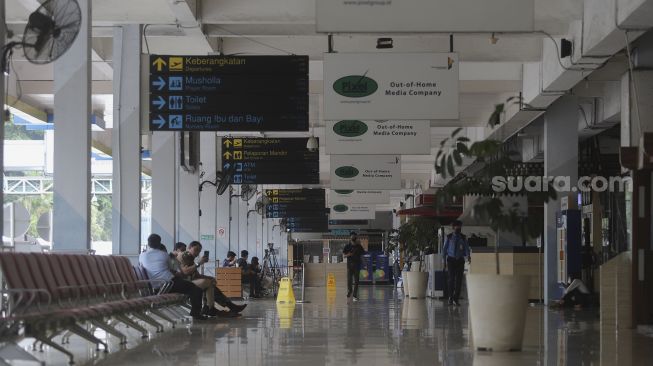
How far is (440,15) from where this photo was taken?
8.83 metres

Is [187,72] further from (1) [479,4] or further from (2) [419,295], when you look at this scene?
(2) [419,295]

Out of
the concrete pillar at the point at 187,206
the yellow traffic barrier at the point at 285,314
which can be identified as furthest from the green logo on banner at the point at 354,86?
the concrete pillar at the point at 187,206

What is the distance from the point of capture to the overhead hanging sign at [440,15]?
8.69 m

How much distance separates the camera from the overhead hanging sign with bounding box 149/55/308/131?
12477mm

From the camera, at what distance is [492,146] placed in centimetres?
870

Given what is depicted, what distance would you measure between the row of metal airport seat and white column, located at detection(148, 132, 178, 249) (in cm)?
416

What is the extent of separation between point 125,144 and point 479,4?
6.28 meters

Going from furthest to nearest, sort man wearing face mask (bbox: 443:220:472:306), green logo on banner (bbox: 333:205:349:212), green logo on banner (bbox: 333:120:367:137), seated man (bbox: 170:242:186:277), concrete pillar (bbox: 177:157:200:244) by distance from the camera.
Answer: green logo on banner (bbox: 333:205:349:212)
concrete pillar (bbox: 177:157:200:244)
man wearing face mask (bbox: 443:220:472:306)
green logo on banner (bbox: 333:120:367:137)
seated man (bbox: 170:242:186:277)

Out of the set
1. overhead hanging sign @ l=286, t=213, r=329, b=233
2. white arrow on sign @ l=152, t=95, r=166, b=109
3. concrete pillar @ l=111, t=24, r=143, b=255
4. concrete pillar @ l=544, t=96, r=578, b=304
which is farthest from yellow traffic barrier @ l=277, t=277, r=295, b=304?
overhead hanging sign @ l=286, t=213, r=329, b=233

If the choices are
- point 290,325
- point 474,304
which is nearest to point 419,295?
point 290,325

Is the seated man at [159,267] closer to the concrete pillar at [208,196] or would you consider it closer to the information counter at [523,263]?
the information counter at [523,263]

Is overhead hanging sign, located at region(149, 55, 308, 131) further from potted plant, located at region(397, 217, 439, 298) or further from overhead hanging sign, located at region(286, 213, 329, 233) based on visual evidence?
overhead hanging sign, located at region(286, 213, 329, 233)

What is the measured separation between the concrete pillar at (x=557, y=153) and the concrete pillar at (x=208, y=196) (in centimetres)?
695

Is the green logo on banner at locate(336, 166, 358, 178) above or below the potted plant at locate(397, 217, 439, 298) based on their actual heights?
above
